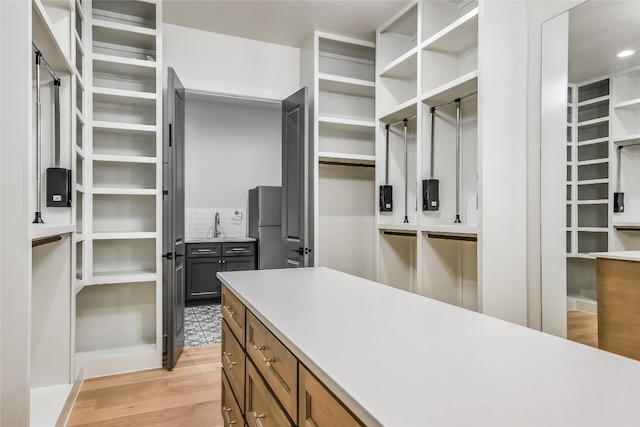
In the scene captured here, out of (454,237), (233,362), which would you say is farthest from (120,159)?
(454,237)

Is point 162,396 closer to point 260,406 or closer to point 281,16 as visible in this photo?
point 260,406

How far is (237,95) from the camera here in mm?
3605

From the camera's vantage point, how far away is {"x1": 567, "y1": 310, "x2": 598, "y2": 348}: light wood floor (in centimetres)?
204

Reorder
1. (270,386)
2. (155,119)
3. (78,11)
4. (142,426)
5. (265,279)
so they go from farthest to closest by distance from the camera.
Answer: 1. (155,119)
2. (78,11)
3. (142,426)
4. (265,279)
5. (270,386)

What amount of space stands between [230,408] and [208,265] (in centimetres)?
359

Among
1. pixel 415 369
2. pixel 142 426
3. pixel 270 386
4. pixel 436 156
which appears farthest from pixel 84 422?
pixel 436 156

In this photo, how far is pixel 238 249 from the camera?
18.0ft

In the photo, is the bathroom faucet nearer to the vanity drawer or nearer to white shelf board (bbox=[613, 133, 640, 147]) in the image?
the vanity drawer

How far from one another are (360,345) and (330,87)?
10.1 feet

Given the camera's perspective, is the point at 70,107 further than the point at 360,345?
Yes

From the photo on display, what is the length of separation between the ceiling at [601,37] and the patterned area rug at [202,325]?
11.6 feet

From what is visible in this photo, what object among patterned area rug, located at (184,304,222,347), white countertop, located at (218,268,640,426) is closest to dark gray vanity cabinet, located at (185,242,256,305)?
patterned area rug, located at (184,304,222,347)

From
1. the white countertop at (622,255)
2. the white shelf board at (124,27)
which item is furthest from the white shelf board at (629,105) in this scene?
the white shelf board at (124,27)

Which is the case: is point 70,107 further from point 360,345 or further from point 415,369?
point 415,369
